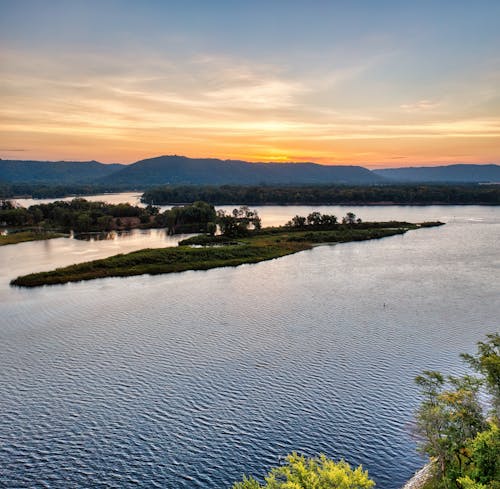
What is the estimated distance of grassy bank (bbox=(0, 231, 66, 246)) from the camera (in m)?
137

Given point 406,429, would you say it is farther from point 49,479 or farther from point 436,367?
point 49,479

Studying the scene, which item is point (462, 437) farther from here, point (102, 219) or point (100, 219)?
point (100, 219)

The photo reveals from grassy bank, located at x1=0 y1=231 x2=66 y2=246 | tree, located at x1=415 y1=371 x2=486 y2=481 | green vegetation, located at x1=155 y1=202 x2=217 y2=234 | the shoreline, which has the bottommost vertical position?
the shoreline

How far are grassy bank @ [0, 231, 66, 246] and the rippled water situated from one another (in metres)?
58.8

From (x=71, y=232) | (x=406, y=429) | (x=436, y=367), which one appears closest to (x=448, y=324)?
(x=436, y=367)

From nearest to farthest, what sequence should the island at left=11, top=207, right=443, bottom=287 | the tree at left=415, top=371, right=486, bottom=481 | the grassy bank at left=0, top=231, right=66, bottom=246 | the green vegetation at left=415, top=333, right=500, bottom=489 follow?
the green vegetation at left=415, top=333, right=500, bottom=489 → the tree at left=415, top=371, right=486, bottom=481 → the island at left=11, top=207, right=443, bottom=287 → the grassy bank at left=0, top=231, right=66, bottom=246

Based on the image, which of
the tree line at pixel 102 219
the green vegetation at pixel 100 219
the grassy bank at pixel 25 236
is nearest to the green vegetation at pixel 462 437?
the grassy bank at pixel 25 236

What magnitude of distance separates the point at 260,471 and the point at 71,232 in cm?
15056

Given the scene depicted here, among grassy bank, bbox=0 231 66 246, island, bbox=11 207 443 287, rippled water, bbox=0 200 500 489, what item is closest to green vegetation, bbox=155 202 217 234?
island, bbox=11 207 443 287

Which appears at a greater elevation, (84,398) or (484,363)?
(484,363)

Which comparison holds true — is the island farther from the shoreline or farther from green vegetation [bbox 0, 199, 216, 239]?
the shoreline

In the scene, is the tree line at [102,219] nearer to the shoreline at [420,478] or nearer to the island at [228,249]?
the island at [228,249]

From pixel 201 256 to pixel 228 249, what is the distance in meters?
8.90

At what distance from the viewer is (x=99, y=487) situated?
29.4 metres
